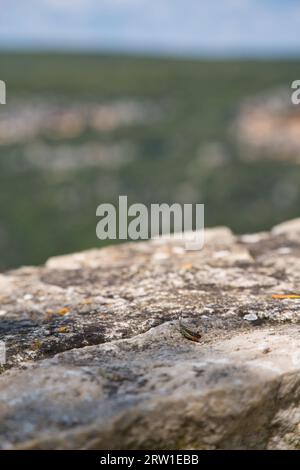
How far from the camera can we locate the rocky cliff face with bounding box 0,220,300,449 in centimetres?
185

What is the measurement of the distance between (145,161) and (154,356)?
191ft

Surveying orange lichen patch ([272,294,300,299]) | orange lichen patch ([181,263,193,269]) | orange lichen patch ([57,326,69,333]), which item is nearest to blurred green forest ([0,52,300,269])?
orange lichen patch ([181,263,193,269])

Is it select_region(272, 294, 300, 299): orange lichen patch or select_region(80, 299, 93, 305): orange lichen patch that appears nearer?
select_region(272, 294, 300, 299): orange lichen patch

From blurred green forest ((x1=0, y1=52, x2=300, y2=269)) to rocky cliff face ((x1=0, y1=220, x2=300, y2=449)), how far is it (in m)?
34.6

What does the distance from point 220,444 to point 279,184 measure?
45678 millimetres

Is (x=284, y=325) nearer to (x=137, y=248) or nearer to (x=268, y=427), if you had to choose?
(x=268, y=427)

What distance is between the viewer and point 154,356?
86.1 inches

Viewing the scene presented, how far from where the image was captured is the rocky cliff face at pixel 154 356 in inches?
72.7

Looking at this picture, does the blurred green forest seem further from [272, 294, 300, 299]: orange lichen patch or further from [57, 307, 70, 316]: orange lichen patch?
[57, 307, 70, 316]: orange lichen patch

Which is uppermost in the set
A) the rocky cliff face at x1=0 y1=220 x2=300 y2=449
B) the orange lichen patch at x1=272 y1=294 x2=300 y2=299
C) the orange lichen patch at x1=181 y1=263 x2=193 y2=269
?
the orange lichen patch at x1=181 y1=263 x2=193 y2=269

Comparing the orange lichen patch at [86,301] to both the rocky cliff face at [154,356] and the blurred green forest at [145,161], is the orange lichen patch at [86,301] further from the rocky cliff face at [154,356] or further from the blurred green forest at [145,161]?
the blurred green forest at [145,161]

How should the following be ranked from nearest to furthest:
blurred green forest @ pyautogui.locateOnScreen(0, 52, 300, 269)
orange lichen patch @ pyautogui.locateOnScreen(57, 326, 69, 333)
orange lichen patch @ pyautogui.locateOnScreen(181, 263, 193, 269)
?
1. orange lichen patch @ pyautogui.locateOnScreen(57, 326, 69, 333)
2. orange lichen patch @ pyautogui.locateOnScreen(181, 263, 193, 269)
3. blurred green forest @ pyautogui.locateOnScreen(0, 52, 300, 269)

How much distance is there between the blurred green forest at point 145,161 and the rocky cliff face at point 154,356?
114ft

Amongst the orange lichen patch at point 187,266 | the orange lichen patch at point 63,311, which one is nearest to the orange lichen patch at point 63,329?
the orange lichen patch at point 63,311
